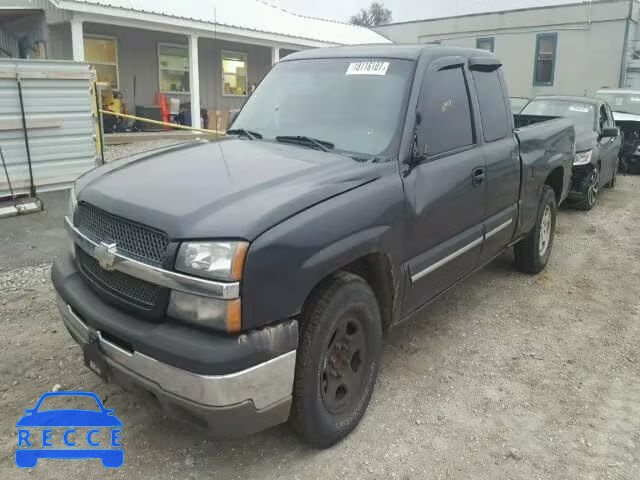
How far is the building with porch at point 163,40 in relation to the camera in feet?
45.1

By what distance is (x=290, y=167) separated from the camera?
301 cm

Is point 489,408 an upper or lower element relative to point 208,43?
lower

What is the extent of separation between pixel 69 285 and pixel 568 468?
2.82 meters

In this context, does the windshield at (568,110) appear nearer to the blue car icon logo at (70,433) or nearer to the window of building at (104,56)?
the blue car icon logo at (70,433)

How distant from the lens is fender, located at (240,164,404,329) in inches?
93.1

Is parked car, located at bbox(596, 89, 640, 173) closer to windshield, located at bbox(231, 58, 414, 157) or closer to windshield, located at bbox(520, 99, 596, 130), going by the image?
windshield, located at bbox(520, 99, 596, 130)

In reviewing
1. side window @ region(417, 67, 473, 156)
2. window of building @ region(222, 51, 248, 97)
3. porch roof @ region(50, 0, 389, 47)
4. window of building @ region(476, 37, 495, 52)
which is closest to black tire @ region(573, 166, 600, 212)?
side window @ region(417, 67, 473, 156)

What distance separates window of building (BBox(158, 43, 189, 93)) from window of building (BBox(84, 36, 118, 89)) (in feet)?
5.00

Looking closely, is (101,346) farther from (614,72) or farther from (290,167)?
(614,72)

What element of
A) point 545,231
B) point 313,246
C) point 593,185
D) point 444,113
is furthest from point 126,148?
point 313,246

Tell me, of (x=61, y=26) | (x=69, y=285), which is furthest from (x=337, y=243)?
(x=61, y=26)

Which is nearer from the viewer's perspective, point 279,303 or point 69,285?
point 279,303

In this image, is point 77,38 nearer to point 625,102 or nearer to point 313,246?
point 313,246

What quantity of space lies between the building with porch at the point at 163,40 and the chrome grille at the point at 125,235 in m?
11.3
